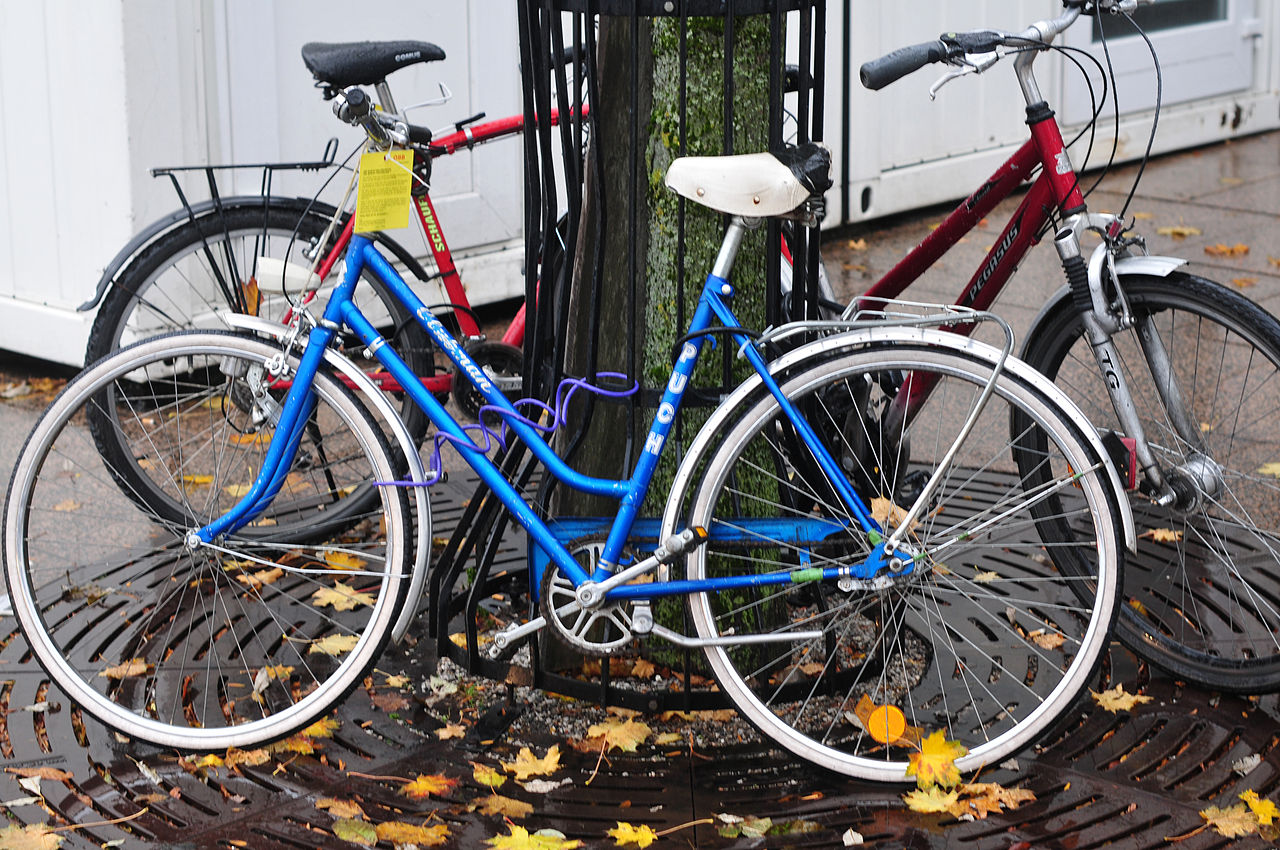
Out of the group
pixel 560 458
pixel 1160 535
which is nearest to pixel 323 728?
pixel 560 458

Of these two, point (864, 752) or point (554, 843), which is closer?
point (554, 843)

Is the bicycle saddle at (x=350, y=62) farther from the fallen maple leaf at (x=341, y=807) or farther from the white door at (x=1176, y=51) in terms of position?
the white door at (x=1176, y=51)

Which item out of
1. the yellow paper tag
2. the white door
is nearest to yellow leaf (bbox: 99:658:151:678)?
the yellow paper tag

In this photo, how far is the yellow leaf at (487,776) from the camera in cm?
310

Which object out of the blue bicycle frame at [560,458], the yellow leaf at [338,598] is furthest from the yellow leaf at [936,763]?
the yellow leaf at [338,598]

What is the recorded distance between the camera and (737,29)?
3.23 meters

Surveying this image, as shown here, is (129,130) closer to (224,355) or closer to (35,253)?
(35,253)

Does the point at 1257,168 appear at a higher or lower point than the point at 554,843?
higher

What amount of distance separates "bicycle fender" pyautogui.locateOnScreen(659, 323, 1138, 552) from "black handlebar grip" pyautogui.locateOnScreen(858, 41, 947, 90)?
2.08 ft

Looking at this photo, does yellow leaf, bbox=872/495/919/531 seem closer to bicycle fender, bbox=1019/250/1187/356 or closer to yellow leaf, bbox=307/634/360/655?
bicycle fender, bbox=1019/250/1187/356

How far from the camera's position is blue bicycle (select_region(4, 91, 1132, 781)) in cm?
298

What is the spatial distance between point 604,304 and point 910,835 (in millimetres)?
1300

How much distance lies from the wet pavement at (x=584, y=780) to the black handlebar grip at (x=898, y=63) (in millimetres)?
1411

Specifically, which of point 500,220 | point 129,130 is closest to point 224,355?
point 129,130
